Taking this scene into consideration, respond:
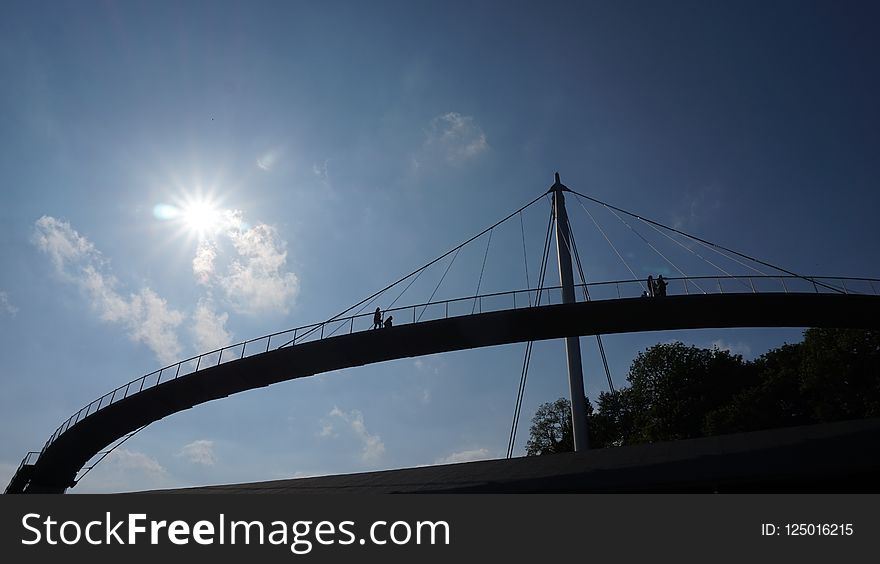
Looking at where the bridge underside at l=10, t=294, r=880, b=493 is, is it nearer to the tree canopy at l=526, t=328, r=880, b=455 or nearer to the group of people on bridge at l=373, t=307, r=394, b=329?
the group of people on bridge at l=373, t=307, r=394, b=329

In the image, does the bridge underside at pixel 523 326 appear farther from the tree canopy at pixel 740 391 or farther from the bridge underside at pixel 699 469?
the tree canopy at pixel 740 391

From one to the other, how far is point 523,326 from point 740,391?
140 ft

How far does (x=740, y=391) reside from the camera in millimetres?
57000

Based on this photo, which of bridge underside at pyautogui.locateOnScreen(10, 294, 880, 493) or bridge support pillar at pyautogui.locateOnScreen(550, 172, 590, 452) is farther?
bridge support pillar at pyautogui.locateOnScreen(550, 172, 590, 452)

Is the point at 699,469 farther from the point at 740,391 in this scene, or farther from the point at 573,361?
the point at 740,391

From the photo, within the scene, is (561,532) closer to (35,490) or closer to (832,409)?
(35,490)

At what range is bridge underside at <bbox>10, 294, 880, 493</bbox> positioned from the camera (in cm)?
2475

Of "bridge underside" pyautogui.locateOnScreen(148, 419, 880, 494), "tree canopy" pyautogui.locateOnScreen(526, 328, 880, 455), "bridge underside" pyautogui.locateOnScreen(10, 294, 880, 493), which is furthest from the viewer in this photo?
"tree canopy" pyautogui.locateOnScreen(526, 328, 880, 455)

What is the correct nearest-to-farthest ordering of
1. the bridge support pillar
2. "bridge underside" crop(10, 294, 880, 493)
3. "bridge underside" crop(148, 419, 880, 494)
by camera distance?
1. "bridge underside" crop(148, 419, 880, 494)
2. "bridge underside" crop(10, 294, 880, 493)
3. the bridge support pillar

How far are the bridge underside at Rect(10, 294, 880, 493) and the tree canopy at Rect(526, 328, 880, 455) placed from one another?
22.8m

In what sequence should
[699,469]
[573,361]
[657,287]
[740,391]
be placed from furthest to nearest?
[740,391], [573,361], [657,287], [699,469]

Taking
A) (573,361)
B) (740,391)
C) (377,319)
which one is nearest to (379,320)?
(377,319)

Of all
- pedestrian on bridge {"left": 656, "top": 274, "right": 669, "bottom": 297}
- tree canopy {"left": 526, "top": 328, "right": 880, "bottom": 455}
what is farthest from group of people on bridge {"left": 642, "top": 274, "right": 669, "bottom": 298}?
tree canopy {"left": 526, "top": 328, "right": 880, "bottom": 455}

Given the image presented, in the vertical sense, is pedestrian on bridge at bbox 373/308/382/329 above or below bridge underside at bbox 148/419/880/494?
above
